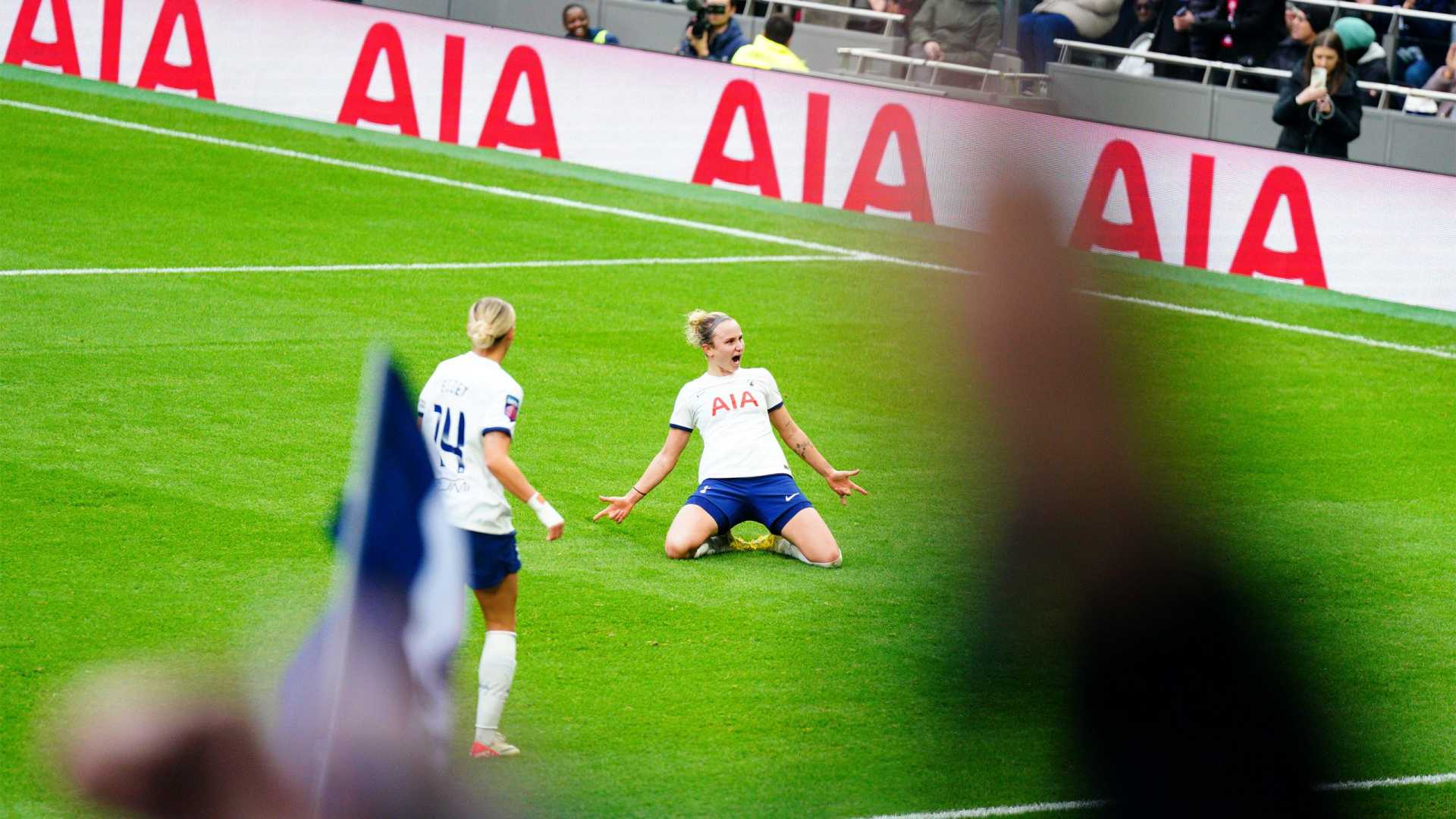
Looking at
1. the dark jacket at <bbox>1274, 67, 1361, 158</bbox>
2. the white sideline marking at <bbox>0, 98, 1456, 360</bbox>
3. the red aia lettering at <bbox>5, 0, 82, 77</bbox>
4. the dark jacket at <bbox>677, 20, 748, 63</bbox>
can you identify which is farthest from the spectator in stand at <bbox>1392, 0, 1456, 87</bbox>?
the red aia lettering at <bbox>5, 0, 82, 77</bbox>

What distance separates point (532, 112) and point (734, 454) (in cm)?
1266

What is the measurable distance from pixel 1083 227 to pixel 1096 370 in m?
0.13

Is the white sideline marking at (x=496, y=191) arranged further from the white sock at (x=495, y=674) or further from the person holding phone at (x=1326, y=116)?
the white sock at (x=495, y=674)

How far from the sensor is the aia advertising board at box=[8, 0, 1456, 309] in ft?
51.1

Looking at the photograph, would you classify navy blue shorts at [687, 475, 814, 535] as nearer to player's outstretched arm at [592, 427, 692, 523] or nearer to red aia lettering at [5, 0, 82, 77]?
player's outstretched arm at [592, 427, 692, 523]

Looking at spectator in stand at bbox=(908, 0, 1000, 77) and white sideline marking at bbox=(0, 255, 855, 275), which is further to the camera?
white sideline marking at bbox=(0, 255, 855, 275)

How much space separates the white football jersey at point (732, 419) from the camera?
8547mm

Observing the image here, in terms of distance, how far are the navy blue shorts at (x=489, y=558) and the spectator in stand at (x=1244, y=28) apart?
412 cm

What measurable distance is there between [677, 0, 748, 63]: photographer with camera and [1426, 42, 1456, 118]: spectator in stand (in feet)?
23.5

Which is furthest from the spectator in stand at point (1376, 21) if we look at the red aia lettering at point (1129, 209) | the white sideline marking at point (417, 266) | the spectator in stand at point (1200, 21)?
the red aia lettering at point (1129, 209)

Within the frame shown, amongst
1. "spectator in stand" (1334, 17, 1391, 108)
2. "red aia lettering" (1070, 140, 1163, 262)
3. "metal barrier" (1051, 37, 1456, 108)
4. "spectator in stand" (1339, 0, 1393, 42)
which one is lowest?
"spectator in stand" (1334, 17, 1391, 108)

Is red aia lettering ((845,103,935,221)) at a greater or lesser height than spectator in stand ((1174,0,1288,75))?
lesser

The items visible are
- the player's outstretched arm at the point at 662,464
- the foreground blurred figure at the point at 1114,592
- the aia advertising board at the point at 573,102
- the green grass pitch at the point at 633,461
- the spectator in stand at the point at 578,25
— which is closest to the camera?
the foreground blurred figure at the point at 1114,592

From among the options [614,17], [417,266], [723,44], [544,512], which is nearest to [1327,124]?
[723,44]
